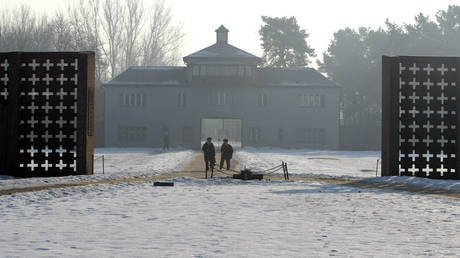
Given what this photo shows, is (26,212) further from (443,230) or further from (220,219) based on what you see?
(443,230)

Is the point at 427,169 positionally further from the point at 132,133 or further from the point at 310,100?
the point at 132,133

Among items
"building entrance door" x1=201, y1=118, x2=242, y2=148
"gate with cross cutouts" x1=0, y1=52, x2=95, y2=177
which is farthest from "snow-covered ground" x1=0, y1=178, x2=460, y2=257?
"building entrance door" x1=201, y1=118, x2=242, y2=148

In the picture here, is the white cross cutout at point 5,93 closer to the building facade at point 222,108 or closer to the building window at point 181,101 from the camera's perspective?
the building facade at point 222,108

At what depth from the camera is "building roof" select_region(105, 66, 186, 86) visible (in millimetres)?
50263

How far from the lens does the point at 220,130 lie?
3100 inches

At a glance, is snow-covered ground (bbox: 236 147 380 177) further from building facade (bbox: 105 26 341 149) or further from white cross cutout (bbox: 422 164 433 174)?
building facade (bbox: 105 26 341 149)

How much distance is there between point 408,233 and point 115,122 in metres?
41.5

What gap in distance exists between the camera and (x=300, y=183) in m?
18.8

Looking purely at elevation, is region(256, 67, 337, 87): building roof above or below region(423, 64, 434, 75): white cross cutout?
above

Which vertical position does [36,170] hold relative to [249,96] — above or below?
below

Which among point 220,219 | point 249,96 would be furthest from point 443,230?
point 249,96

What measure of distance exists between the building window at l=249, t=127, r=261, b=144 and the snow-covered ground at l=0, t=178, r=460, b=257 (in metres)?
33.3

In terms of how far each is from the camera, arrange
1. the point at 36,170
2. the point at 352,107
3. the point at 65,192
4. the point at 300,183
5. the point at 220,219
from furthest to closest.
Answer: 1. the point at 352,107
2. the point at 36,170
3. the point at 300,183
4. the point at 65,192
5. the point at 220,219

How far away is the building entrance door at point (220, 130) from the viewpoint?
230 ft
